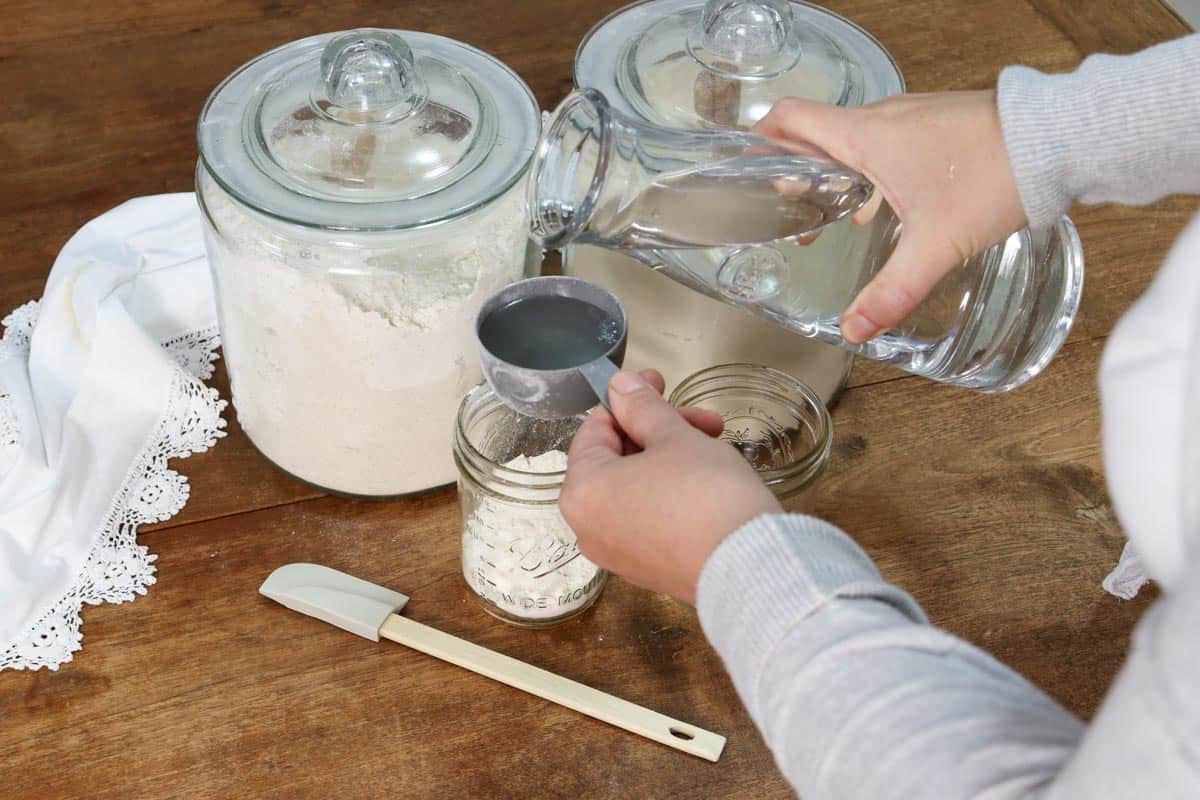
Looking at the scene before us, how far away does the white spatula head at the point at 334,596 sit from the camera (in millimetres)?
592

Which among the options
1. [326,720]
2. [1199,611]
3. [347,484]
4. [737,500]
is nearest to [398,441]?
[347,484]

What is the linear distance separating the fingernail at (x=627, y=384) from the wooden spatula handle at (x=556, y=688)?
0.16 metres

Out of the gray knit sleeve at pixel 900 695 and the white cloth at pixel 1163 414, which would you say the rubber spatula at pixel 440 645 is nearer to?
the gray knit sleeve at pixel 900 695

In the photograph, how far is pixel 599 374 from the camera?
511 mm

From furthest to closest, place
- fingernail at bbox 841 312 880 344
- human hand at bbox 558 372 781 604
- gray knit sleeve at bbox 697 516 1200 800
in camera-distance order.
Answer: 1. fingernail at bbox 841 312 880 344
2. human hand at bbox 558 372 781 604
3. gray knit sleeve at bbox 697 516 1200 800

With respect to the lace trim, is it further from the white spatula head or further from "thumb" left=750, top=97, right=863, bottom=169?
"thumb" left=750, top=97, right=863, bottom=169

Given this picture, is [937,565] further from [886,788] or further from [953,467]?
[886,788]

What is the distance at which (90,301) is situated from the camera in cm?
74

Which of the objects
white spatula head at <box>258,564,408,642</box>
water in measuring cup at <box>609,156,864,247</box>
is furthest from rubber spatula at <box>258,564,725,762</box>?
water in measuring cup at <box>609,156,864,247</box>

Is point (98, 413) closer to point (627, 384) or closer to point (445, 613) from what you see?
point (445, 613)

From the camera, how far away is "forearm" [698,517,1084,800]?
332 millimetres

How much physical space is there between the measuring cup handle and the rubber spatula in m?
0.15

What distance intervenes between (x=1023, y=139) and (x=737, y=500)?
0.22m

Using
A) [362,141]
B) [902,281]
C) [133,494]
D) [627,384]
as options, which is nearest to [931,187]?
[902,281]
